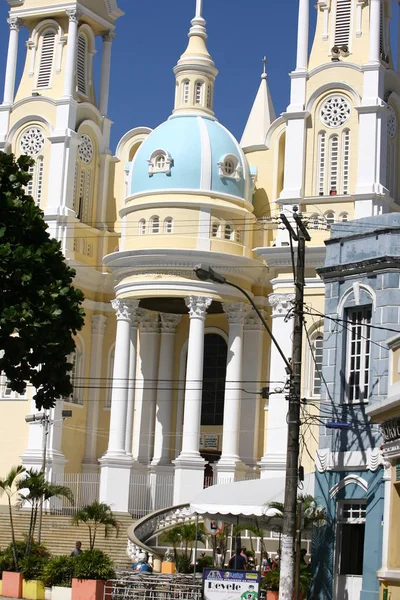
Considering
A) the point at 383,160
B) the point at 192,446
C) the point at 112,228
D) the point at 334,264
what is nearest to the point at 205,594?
the point at 334,264

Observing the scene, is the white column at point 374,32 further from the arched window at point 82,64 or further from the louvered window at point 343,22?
the arched window at point 82,64

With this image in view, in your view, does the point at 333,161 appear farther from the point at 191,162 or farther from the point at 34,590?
the point at 34,590

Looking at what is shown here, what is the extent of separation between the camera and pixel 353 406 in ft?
113

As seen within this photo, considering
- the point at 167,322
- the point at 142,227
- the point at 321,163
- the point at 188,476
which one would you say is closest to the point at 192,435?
the point at 188,476

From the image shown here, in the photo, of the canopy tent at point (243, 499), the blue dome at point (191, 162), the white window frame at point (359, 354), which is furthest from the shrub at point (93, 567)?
the blue dome at point (191, 162)

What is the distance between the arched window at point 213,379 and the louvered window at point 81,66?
1168 cm

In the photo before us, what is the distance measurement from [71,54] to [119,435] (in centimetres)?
1606

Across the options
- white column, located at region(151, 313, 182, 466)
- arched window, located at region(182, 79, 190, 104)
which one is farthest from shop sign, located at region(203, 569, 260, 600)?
arched window, located at region(182, 79, 190, 104)

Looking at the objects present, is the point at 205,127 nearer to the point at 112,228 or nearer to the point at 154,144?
the point at 154,144

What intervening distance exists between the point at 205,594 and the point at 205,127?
28148mm

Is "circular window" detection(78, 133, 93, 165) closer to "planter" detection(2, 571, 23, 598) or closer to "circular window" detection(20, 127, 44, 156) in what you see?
"circular window" detection(20, 127, 44, 156)

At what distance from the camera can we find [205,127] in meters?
55.7

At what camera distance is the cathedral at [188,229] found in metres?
53.2

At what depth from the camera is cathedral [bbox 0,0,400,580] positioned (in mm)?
53250
